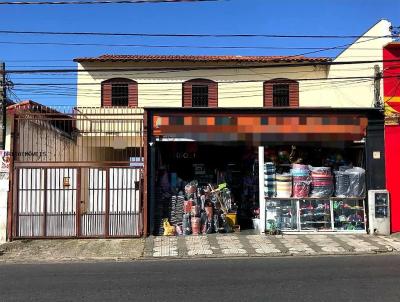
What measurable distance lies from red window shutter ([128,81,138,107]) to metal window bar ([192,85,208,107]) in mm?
3075

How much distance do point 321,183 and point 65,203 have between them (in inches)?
296

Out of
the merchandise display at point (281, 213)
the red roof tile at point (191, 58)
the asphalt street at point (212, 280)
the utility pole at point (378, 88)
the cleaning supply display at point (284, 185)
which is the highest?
the red roof tile at point (191, 58)

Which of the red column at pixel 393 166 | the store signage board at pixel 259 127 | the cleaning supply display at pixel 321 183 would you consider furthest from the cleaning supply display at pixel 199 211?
the red column at pixel 393 166

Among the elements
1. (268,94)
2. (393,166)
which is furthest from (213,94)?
(393,166)

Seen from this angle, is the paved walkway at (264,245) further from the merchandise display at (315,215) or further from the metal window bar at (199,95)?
→ the metal window bar at (199,95)

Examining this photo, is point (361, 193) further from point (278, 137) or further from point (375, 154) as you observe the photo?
point (278, 137)

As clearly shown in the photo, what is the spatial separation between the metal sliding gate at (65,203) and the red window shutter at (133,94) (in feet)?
43.8

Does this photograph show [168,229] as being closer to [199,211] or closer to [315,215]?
[199,211]

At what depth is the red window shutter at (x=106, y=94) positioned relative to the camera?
27906 millimetres

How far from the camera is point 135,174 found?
15.0 meters

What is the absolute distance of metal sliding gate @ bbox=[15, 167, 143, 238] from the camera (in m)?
14.8

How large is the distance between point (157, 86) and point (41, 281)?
19.8m

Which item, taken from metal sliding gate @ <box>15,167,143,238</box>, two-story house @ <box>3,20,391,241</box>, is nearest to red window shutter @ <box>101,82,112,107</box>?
two-story house @ <box>3,20,391,241</box>

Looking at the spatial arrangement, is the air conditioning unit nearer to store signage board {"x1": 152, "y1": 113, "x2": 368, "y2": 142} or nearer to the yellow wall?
store signage board {"x1": 152, "y1": 113, "x2": 368, "y2": 142}
